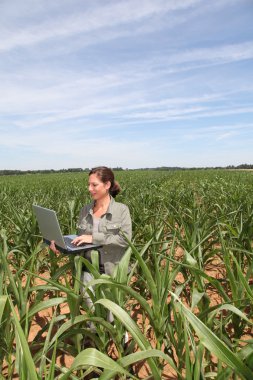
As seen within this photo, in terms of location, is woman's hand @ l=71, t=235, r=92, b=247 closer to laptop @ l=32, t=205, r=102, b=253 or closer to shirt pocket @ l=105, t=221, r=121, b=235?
laptop @ l=32, t=205, r=102, b=253

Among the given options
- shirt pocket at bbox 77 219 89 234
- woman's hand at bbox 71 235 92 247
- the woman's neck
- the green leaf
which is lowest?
the green leaf

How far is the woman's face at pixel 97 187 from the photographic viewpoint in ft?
8.60

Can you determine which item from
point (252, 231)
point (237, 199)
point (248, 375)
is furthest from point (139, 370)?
point (237, 199)

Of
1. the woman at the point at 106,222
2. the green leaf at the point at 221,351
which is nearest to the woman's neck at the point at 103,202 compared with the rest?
the woman at the point at 106,222

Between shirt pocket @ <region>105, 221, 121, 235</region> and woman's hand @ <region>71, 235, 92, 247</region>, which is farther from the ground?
shirt pocket @ <region>105, 221, 121, 235</region>

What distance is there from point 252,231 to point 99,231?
170cm

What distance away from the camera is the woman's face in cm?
262

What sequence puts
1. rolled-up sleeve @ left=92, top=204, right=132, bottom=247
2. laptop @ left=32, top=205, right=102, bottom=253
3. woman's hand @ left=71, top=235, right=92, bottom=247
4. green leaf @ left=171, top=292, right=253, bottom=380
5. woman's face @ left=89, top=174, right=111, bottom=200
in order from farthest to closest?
woman's face @ left=89, top=174, right=111, bottom=200 < rolled-up sleeve @ left=92, top=204, right=132, bottom=247 < woman's hand @ left=71, top=235, right=92, bottom=247 < laptop @ left=32, top=205, right=102, bottom=253 < green leaf @ left=171, top=292, right=253, bottom=380

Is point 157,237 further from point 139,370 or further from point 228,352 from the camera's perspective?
point 228,352

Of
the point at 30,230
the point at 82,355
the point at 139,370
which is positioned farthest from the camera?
the point at 30,230

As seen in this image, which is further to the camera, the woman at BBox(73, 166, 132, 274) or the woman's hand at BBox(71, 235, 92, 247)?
the woman at BBox(73, 166, 132, 274)

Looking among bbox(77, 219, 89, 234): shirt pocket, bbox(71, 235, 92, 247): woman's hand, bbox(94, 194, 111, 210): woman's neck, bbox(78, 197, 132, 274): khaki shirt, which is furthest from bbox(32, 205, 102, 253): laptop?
bbox(94, 194, 111, 210): woman's neck

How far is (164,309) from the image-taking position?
169 cm

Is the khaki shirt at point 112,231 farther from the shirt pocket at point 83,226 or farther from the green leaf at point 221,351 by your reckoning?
the green leaf at point 221,351
